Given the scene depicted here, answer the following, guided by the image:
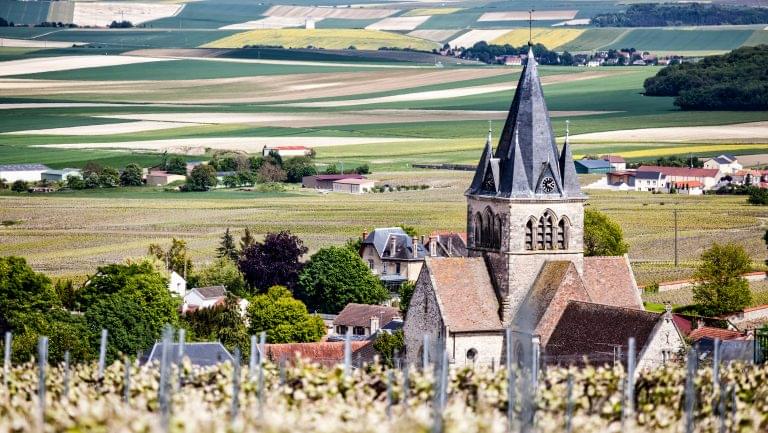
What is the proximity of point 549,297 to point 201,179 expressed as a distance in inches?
3500

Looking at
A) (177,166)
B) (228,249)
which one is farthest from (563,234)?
(177,166)

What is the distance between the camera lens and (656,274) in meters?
92.2

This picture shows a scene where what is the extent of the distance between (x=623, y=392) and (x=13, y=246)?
70.9m

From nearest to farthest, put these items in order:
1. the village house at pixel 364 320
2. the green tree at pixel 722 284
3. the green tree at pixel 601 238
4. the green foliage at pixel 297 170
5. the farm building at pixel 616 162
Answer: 1. the village house at pixel 364 320
2. the green tree at pixel 722 284
3. the green tree at pixel 601 238
4. the green foliage at pixel 297 170
5. the farm building at pixel 616 162

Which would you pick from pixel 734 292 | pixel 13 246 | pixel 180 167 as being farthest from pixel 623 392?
pixel 180 167

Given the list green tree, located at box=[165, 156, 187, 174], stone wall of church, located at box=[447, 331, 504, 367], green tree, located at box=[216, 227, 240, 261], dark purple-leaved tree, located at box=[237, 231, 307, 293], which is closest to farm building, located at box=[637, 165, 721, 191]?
green tree, located at box=[165, 156, 187, 174]

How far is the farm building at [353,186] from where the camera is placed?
460 ft

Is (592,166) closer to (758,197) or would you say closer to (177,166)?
(758,197)

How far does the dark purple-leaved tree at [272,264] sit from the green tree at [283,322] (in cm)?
1338

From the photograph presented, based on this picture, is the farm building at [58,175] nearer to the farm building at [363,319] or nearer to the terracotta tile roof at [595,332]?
the farm building at [363,319]

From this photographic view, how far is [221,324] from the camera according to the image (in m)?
74.7

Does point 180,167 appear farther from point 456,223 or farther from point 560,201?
point 560,201

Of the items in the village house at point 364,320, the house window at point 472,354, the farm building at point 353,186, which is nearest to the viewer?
the house window at point 472,354

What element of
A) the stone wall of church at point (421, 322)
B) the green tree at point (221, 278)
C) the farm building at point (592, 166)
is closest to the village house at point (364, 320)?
the green tree at point (221, 278)
